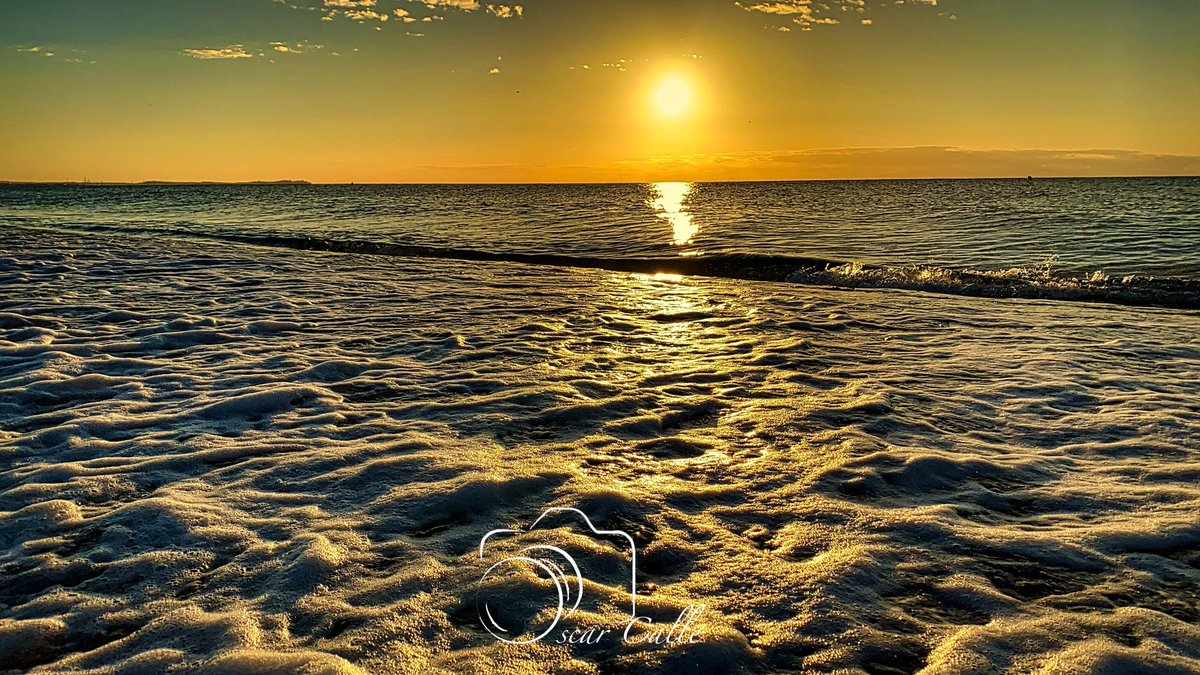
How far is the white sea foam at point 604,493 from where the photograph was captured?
311cm

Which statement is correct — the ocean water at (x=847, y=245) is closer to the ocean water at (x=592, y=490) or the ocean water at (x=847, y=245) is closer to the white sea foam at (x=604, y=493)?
the ocean water at (x=592, y=490)

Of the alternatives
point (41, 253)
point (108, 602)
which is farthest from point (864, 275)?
point (41, 253)

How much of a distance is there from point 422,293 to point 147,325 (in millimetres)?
4858

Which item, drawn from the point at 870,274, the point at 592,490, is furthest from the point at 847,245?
the point at 592,490

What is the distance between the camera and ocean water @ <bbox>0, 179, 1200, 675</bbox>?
3.12 metres

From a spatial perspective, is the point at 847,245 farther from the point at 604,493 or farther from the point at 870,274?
the point at 604,493

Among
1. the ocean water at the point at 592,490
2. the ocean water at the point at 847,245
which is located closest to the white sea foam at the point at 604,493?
the ocean water at the point at 592,490

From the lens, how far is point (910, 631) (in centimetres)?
319

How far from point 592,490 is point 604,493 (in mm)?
93

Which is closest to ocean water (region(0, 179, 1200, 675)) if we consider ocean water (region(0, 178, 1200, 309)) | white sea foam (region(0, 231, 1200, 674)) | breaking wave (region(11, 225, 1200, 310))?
white sea foam (region(0, 231, 1200, 674))

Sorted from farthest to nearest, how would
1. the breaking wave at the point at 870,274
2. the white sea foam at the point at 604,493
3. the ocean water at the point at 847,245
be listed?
the ocean water at the point at 847,245, the breaking wave at the point at 870,274, the white sea foam at the point at 604,493

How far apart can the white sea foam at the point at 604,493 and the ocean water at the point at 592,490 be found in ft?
0.08

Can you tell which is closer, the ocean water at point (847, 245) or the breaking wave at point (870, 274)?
the breaking wave at point (870, 274)

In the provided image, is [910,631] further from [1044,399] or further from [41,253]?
[41,253]
